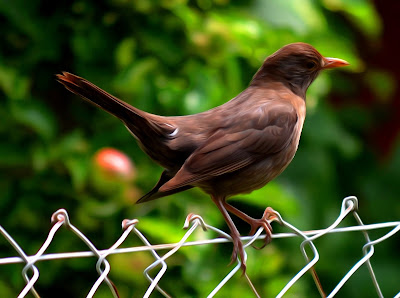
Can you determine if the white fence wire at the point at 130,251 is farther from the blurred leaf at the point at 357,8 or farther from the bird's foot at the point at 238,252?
the blurred leaf at the point at 357,8

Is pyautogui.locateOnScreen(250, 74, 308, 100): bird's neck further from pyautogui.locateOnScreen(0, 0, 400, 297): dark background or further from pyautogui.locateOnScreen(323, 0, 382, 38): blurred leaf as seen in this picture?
pyautogui.locateOnScreen(323, 0, 382, 38): blurred leaf

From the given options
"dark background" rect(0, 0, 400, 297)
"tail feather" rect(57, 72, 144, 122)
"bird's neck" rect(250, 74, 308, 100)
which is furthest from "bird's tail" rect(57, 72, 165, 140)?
"bird's neck" rect(250, 74, 308, 100)

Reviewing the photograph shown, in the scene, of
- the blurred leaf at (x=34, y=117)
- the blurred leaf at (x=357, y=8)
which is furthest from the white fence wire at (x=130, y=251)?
the blurred leaf at (x=357, y=8)

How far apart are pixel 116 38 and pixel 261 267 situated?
115 cm

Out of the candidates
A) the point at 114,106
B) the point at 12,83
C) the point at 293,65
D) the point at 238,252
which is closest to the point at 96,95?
the point at 114,106

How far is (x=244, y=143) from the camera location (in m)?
2.81

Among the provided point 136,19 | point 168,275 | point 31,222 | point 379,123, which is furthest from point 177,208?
point 379,123

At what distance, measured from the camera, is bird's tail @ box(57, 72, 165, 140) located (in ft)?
8.11

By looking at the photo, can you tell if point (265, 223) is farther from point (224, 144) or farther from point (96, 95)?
point (96, 95)

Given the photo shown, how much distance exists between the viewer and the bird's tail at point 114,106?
2.47m

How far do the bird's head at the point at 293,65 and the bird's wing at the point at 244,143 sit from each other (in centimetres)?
28

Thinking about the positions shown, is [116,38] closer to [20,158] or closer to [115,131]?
[115,131]

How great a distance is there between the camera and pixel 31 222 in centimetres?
326

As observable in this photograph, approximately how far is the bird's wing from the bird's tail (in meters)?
0.18
